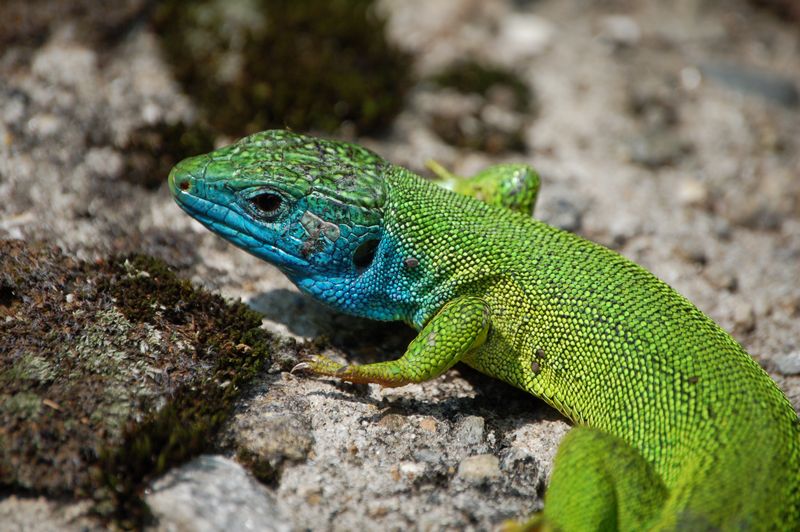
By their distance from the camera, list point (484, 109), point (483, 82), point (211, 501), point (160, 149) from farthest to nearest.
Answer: point (483, 82) < point (484, 109) < point (160, 149) < point (211, 501)

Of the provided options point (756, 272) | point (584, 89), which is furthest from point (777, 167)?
point (584, 89)

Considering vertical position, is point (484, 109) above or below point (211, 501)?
above

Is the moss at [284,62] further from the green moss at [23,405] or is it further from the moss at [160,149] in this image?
the green moss at [23,405]

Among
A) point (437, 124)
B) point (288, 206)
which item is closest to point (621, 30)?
point (437, 124)

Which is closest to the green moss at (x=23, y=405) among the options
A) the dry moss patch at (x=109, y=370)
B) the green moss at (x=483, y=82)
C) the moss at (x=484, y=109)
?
the dry moss patch at (x=109, y=370)

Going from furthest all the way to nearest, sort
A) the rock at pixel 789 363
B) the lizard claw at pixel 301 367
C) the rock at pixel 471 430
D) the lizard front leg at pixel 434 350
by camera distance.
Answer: the rock at pixel 789 363, the lizard claw at pixel 301 367, the rock at pixel 471 430, the lizard front leg at pixel 434 350

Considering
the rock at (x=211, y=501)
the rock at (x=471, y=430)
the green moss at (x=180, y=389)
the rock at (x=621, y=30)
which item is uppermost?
the rock at (x=621, y=30)

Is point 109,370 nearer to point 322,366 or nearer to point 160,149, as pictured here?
point 322,366

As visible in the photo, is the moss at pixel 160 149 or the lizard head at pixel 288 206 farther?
the moss at pixel 160 149
